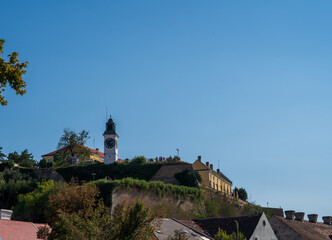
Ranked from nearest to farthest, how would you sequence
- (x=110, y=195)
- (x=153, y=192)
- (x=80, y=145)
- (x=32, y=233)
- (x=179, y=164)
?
(x=32, y=233), (x=110, y=195), (x=153, y=192), (x=179, y=164), (x=80, y=145)

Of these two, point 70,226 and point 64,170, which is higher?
point 64,170

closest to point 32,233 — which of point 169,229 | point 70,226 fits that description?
point 70,226

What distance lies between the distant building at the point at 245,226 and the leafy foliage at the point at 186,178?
65.5ft

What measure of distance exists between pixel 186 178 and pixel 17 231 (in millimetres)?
39407

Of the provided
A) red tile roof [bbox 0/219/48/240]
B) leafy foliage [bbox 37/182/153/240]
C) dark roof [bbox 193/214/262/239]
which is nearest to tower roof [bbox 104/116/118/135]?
dark roof [bbox 193/214/262/239]

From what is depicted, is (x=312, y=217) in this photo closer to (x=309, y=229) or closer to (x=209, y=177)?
(x=309, y=229)

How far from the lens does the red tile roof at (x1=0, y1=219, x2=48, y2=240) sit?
27.1m

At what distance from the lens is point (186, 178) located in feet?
218

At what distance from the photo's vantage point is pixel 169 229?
3878 cm

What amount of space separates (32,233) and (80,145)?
1994 inches

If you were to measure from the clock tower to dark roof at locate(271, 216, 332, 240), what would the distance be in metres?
27.3

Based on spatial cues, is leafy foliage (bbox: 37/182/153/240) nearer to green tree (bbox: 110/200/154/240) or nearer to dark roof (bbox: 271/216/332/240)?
green tree (bbox: 110/200/154/240)

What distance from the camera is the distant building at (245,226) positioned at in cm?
4292

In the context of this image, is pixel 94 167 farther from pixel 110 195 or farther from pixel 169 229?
pixel 169 229
